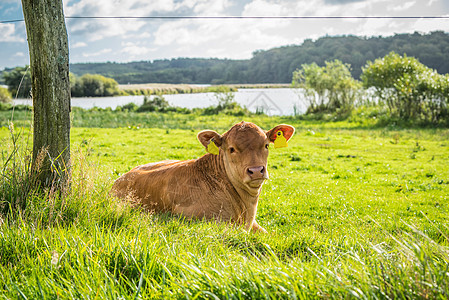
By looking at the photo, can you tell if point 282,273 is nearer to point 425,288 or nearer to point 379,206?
point 425,288

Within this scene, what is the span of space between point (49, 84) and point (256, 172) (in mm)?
2909

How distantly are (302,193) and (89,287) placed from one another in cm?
673

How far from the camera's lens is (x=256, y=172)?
5.11 m

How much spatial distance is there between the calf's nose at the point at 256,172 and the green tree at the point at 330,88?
26.1 metres

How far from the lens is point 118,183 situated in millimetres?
6512

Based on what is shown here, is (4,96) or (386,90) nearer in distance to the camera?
(386,90)

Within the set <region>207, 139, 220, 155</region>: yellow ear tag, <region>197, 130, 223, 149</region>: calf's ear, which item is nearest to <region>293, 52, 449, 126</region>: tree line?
<region>197, 130, 223, 149</region>: calf's ear

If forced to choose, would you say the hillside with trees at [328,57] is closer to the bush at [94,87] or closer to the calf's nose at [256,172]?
the bush at [94,87]

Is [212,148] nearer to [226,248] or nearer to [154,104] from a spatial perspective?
[226,248]

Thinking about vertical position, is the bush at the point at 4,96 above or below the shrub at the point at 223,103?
above

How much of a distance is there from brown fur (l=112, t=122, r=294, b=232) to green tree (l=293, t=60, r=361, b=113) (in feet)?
84.0

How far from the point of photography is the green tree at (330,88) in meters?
30.8

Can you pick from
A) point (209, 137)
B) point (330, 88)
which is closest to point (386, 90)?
point (330, 88)

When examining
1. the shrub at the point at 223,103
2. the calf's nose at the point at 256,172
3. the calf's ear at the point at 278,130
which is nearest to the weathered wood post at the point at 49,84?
the calf's nose at the point at 256,172
